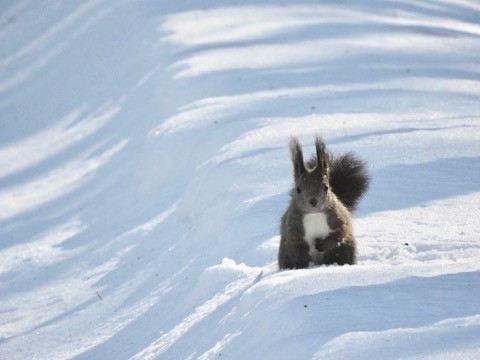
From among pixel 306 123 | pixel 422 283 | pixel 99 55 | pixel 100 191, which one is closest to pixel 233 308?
pixel 422 283

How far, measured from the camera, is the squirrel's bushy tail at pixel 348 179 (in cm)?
548

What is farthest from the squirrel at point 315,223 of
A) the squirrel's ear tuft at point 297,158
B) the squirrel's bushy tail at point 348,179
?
the squirrel's bushy tail at point 348,179

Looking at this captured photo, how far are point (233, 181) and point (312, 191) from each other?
7.76 feet

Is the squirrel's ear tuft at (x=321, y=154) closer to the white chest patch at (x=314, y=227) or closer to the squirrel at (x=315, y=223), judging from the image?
the squirrel at (x=315, y=223)

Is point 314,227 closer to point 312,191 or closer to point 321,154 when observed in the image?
point 312,191

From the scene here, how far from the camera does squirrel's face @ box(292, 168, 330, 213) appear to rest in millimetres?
4891

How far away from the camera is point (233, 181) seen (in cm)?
724

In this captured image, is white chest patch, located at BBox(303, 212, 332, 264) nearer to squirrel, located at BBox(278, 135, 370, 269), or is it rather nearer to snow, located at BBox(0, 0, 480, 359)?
squirrel, located at BBox(278, 135, 370, 269)

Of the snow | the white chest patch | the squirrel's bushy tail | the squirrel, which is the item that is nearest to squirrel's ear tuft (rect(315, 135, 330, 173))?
the squirrel

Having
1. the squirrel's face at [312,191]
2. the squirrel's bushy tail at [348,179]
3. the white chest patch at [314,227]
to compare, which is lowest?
the white chest patch at [314,227]

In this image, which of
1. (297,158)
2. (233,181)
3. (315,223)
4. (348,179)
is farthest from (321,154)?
(233,181)

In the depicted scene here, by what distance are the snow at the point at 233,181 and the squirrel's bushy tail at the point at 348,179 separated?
305 mm

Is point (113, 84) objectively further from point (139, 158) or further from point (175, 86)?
point (139, 158)

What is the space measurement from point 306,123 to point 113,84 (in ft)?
17.2
